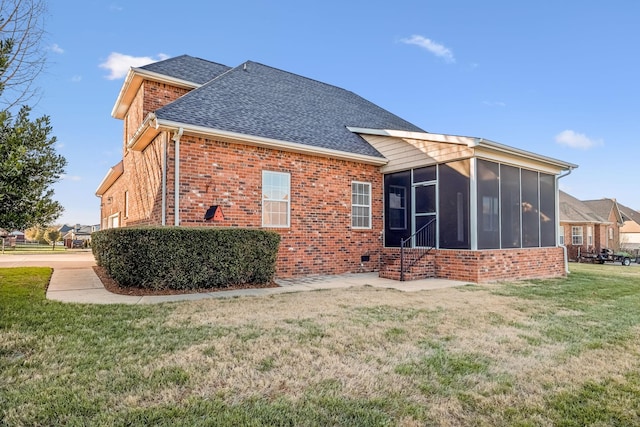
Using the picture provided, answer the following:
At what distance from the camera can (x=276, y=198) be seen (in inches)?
398

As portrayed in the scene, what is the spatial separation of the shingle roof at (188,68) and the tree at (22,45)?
578cm

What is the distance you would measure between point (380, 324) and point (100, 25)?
1080cm

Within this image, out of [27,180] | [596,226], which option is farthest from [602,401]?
[596,226]

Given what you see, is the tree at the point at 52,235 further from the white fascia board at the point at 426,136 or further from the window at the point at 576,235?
the window at the point at 576,235

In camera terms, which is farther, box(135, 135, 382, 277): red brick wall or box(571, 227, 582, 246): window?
box(571, 227, 582, 246): window

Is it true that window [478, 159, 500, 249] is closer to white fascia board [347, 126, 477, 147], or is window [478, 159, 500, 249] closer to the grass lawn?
white fascia board [347, 126, 477, 147]

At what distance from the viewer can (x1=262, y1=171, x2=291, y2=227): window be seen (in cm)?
996

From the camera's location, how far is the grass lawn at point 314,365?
2494mm

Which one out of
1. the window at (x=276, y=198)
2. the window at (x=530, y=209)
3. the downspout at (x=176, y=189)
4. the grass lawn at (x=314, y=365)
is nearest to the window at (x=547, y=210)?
the window at (x=530, y=209)

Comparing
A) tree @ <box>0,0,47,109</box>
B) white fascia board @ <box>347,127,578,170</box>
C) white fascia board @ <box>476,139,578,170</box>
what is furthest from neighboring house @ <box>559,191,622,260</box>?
tree @ <box>0,0,47,109</box>

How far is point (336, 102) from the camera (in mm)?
15102

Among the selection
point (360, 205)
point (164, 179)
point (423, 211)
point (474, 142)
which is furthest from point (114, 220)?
point (474, 142)

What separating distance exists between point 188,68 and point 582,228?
28366 millimetres

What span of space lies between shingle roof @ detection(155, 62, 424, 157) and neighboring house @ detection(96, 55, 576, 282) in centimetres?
7
